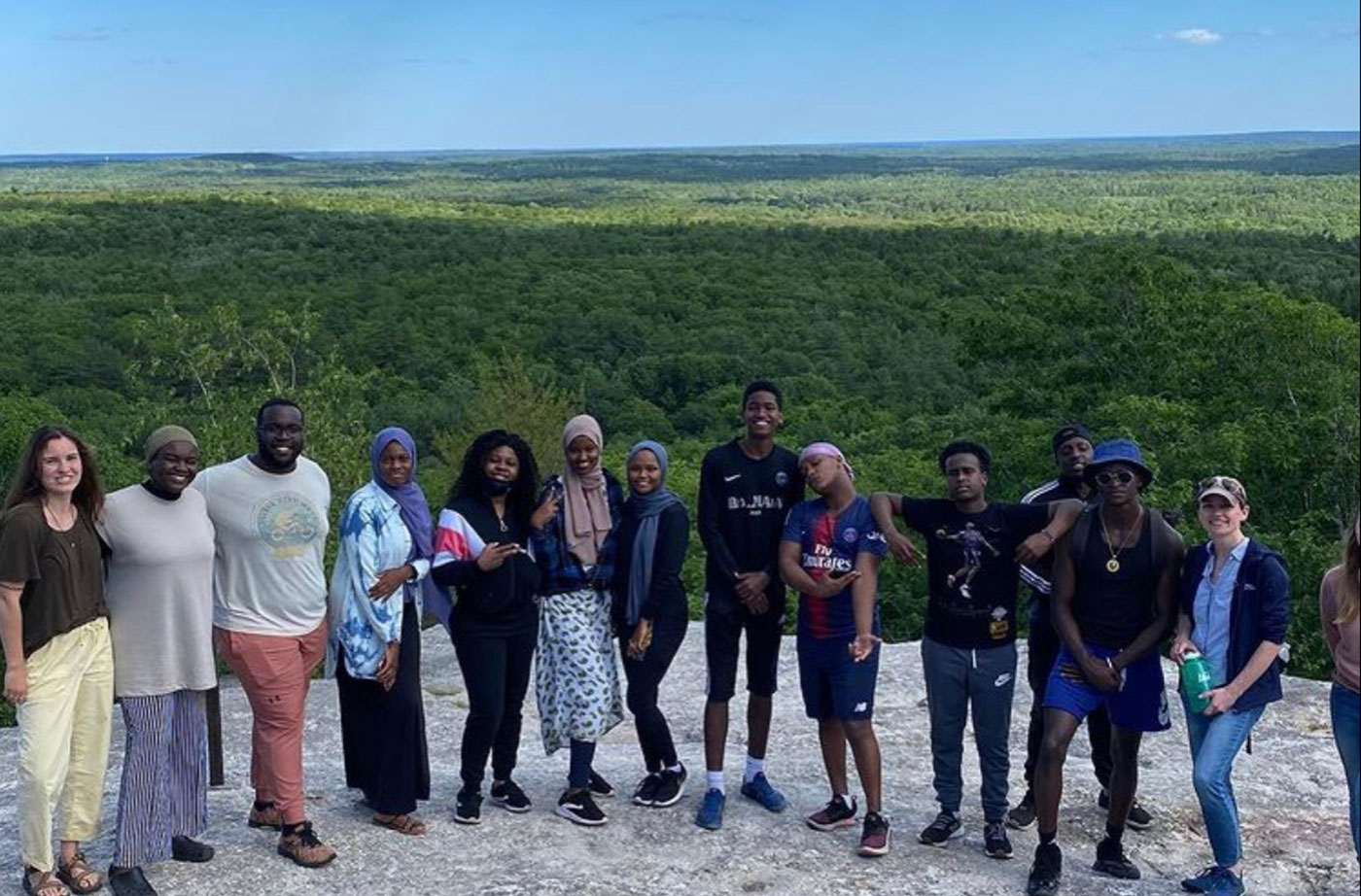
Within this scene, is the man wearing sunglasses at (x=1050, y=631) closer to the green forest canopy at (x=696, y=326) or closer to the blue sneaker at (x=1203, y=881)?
the blue sneaker at (x=1203, y=881)

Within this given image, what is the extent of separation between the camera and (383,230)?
80250 millimetres

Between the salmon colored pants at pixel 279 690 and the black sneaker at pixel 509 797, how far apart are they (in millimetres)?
896

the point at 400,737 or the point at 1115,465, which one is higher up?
the point at 1115,465

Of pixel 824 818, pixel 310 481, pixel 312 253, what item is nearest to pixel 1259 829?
pixel 824 818

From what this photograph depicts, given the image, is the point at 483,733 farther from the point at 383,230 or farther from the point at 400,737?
the point at 383,230

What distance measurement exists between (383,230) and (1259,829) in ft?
253

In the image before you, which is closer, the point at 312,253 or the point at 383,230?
the point at 312,253

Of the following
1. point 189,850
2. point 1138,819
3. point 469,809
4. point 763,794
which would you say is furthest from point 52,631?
point 1138,819

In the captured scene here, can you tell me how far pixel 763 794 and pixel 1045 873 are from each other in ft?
4.41

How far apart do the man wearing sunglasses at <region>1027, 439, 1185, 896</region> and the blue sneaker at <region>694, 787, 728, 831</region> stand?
4.37 ft

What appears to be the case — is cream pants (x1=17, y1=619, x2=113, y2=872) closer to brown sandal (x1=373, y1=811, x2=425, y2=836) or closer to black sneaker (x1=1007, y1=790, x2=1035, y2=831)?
brown sandal (x1=373, y1=811, x2=425, y2=836)

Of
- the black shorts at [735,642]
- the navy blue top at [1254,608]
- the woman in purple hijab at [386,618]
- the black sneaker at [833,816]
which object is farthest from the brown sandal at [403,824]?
the navy blue top at [1254,608]

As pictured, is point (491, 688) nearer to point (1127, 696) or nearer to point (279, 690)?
point (279, 690)

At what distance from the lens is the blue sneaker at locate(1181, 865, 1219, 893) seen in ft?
18.7
